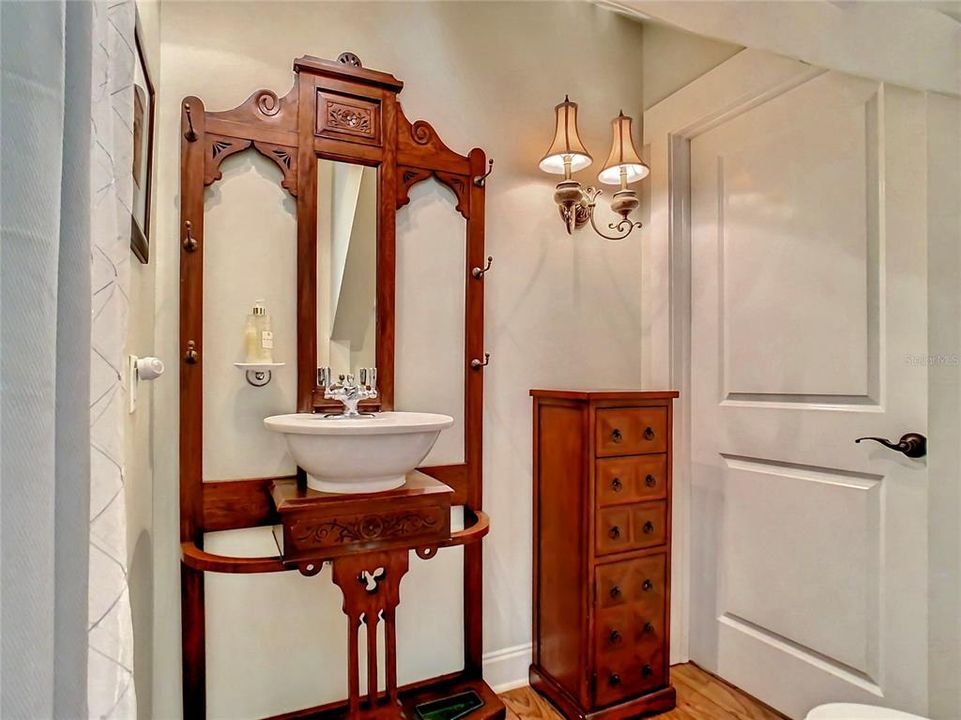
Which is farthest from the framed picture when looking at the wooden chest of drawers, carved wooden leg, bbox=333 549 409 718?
the wooden chest of drawers

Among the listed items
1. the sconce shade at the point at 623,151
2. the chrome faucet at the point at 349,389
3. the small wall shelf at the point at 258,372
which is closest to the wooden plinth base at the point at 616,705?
the chrome faucet at the point at 349,389

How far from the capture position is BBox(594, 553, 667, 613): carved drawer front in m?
1.82

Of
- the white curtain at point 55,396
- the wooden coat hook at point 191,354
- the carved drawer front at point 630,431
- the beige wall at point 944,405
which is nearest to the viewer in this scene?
the white curtain at point 55,396

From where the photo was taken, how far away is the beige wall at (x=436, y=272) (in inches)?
62.5

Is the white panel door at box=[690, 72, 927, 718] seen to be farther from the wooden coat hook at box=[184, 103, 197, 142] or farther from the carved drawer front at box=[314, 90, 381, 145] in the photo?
the wooden coat hook at box=[184, 103, 197, 142]

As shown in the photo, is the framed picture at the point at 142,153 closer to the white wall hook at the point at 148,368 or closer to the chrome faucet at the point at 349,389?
the white wall hook at the point at 148,368

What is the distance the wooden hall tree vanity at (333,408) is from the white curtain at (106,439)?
73 centimetres

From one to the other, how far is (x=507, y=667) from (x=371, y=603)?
90 cm

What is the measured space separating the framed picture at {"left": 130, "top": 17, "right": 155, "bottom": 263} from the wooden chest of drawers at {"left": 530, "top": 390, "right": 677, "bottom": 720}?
4.25ft

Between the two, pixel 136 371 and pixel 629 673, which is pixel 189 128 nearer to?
pixel 136 371

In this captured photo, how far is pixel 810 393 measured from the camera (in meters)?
1.77

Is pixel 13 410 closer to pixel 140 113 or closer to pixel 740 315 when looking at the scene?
pixel 140 113

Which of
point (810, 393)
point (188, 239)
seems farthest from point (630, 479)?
point (188, 239)

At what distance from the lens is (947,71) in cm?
136
